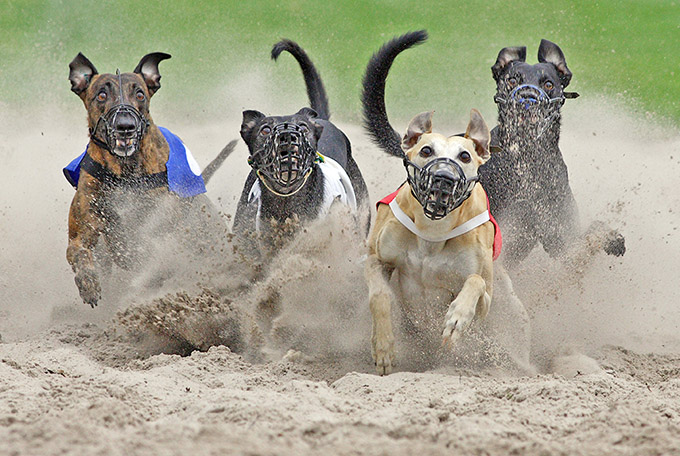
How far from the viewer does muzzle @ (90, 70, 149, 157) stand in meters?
4.18

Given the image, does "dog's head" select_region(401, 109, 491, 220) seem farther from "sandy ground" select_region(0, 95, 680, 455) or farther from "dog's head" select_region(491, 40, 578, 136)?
"dog's head" select_region(491, 40, 578, 136)

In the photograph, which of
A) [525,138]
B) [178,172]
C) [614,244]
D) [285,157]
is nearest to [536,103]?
A: [525,138]

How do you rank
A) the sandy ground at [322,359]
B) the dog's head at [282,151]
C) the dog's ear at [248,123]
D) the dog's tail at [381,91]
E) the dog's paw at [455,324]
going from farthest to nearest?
1. the dog's tail at [381,91]
2. the dog's ear at [248,123]
3. the dog's head at [282,151]
4. the dog's paw at [455,324]
5. the sandy ground at [322,359]

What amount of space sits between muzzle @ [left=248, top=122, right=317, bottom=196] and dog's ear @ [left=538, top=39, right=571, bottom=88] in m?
1.43

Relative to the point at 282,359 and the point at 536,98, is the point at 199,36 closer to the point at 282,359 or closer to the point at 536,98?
the point at 536,98

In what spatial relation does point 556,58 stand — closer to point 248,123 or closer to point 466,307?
point 248,123

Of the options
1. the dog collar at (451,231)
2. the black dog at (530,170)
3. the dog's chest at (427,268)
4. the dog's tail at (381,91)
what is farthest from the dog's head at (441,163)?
the dog's tail at (381,91)

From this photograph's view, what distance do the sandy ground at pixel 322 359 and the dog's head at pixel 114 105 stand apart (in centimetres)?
71

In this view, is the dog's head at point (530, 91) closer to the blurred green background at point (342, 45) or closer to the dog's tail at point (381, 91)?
the dog's tail at point (381, 91)

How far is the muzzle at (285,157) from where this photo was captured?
13.3 feet

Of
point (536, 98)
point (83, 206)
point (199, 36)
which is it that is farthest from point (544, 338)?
point (199, 36)

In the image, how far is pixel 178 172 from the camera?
4.48m

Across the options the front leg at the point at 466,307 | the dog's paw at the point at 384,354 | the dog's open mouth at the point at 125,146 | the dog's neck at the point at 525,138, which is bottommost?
the dog's paw at the point at 384,354

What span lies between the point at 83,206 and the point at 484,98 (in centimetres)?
580
